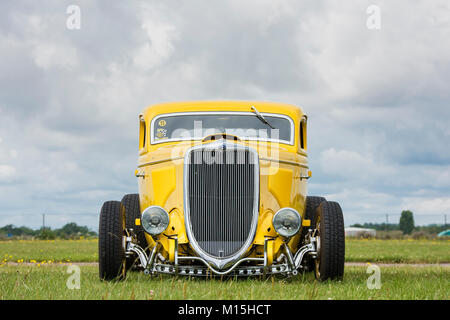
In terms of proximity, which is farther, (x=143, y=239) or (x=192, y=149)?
(x=143, y=239)

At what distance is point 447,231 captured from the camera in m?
43.2

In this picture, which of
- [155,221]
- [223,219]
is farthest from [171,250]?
[223,219]

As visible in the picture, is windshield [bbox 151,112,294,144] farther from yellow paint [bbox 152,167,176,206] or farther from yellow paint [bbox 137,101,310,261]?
yellow paint [bbox 152,167,176,206]

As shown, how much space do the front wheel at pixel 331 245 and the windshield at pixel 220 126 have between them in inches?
59.2

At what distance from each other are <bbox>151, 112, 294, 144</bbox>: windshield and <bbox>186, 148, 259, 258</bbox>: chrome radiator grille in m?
1.23

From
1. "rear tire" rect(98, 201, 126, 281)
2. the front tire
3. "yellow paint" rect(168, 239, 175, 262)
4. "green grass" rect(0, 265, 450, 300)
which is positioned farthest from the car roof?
"green grass" rect(0, 265, 450, 300)

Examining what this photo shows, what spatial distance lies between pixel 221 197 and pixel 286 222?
0.87 m

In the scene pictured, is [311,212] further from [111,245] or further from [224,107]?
[111,245]

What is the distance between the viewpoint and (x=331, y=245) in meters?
6.85

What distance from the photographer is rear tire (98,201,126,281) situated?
22.6ft

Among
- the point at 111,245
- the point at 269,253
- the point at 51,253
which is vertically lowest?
the point at 51,253
